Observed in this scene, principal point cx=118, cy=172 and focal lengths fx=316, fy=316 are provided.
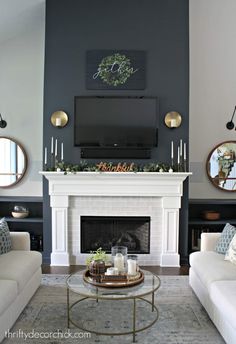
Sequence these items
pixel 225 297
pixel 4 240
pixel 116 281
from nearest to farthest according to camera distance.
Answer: pixel 225 297 → pixel 116 281 → pixel 4 240

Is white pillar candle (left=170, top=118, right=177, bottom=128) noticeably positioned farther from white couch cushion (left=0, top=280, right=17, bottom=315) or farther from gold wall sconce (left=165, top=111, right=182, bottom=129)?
white couch cushion (left=0, top=280, right=17, bottom=315)

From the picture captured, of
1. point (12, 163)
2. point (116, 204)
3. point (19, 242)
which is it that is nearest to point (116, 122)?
point (116, 204)

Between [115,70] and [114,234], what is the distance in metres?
2.33

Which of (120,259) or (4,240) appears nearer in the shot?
(120,259)

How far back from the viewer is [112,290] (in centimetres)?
250

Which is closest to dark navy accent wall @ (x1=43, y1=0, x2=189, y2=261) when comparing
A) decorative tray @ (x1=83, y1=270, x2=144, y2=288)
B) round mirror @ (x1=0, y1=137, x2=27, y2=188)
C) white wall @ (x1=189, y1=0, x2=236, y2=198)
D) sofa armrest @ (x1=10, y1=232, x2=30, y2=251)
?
white wall @ (x1=189, y1=0, x2=236, y2=198)

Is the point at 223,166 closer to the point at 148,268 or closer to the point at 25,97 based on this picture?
the point at 148,268

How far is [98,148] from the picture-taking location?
448 cm

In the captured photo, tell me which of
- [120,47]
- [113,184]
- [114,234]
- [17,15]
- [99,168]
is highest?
[17,15]

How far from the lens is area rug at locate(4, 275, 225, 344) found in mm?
2508

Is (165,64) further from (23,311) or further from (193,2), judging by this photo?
(23,311)

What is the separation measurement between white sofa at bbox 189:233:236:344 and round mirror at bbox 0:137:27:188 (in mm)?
3041

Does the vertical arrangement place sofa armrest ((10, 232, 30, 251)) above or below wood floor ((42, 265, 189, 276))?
above

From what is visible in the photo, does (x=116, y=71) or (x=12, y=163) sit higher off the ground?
(x=116, y=71)
